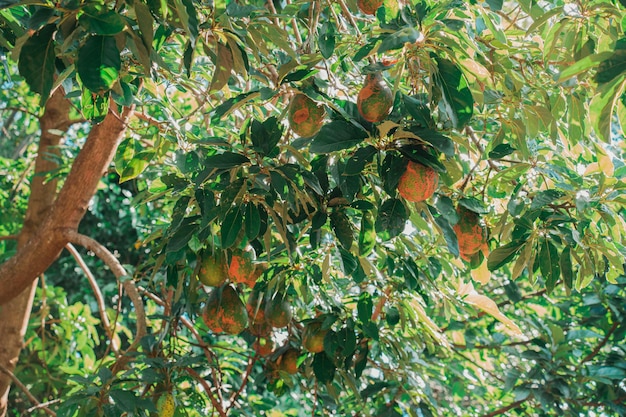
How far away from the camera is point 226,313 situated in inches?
73.5

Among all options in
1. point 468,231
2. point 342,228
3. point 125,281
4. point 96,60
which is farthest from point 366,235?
point 125,281

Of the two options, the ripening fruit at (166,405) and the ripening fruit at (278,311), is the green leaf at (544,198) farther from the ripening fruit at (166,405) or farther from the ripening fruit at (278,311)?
the ripening fruit at (166,405)

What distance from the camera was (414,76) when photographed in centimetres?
138

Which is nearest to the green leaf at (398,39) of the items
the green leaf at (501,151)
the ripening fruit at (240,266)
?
the green leaf at (501,151)

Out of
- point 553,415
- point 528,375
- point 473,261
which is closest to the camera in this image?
point 473,261

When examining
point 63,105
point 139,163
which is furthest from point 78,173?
point 63,105

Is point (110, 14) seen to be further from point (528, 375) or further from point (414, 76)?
point (528, 375)

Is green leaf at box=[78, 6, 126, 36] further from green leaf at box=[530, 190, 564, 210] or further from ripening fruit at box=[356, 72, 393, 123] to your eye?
green leaf at box=[530, 190, 564, 210]

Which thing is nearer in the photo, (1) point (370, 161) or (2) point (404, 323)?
(1) point (370, 161)

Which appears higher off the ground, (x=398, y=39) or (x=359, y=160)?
(x=398, y=39)

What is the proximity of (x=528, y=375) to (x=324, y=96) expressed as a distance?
1.51 meters

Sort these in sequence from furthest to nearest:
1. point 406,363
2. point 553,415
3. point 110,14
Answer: point 553,415, point 406,363, point 110,14

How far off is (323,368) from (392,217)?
0.76m

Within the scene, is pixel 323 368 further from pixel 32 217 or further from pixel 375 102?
pixel 32 217
